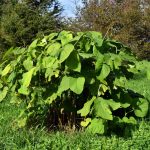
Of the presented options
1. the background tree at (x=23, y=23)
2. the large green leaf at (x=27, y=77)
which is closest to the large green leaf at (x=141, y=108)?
the large green leaf at (x=27, y=77)

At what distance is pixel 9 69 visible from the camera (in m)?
5.89

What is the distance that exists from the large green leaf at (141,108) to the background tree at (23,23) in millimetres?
17138

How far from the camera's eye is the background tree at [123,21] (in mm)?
28953

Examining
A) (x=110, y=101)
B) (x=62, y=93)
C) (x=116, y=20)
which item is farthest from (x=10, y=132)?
(x=116, y=20)

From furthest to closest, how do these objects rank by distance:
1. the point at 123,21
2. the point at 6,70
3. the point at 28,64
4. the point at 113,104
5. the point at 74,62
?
the point at 123,21 → the point at 6,70 → the point at 28,64 → the point at 113,104 → the point at 74,62

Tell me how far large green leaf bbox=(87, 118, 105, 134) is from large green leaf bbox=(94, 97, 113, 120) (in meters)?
0.09

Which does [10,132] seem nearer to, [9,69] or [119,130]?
[9,69]

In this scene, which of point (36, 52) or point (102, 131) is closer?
point (102, 131)

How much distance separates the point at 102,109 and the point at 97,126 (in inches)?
7.8

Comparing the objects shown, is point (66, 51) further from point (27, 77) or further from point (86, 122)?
point (86, 122)

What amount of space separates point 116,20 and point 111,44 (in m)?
23.5

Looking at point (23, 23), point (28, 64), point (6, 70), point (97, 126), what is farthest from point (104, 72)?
point (23, 23)

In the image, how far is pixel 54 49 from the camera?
17.8 feet

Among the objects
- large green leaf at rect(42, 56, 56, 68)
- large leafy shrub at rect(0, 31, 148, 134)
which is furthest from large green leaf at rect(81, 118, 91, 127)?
large green leaf at rect(42, 56, 56, 68)
